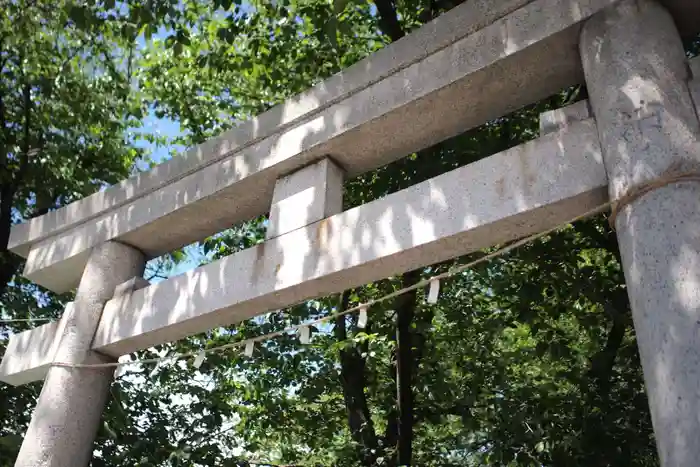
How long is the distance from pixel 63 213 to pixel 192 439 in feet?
6.32

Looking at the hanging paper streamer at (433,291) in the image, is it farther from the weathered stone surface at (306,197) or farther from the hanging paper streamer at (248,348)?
the hanging paper streamer at (248,348)

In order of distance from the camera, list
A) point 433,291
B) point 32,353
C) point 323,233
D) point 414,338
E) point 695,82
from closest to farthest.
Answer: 1. point 695,82
2. point 433,291
3. point 323,233
4. point 32,353
5. point 414,338

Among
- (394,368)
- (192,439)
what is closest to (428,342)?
(394,368)

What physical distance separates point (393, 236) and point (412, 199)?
0.60 ft

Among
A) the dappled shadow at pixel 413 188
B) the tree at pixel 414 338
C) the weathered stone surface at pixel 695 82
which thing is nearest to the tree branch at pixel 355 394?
the tree at pixel 414 338

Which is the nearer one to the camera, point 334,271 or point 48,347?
point 334,271

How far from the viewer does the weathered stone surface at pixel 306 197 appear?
3000 mm

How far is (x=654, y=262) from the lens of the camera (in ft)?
6.13

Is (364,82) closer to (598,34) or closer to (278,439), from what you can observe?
(598,34)

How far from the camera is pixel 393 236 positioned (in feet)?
8.55

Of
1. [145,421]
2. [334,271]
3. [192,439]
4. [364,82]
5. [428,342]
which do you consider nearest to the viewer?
[334,271]

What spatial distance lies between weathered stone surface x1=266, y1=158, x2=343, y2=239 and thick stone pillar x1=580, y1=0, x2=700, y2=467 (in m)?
1.27

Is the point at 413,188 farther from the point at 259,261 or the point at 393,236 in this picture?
the point at 259,261

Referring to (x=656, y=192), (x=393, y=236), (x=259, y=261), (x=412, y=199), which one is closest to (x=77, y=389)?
(x=259, y=261)
